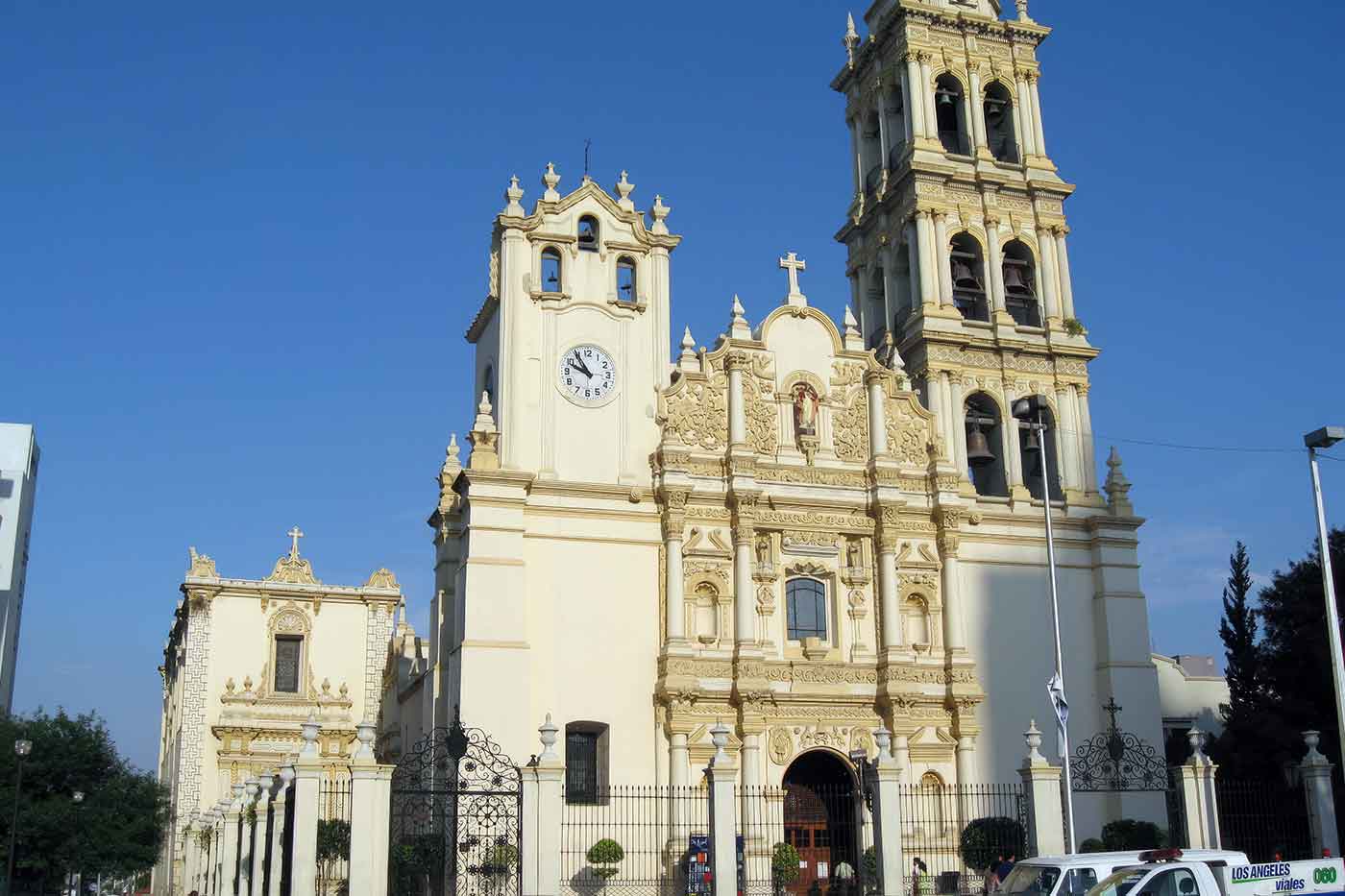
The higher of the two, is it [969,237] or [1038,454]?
[969,237]

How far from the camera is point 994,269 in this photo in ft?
131

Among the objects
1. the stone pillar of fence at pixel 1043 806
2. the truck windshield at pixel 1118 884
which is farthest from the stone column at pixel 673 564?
the truck windshield at pixel 1118 884

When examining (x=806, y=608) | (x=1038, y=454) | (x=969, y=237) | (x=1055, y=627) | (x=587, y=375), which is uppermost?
(x=969, y=237)

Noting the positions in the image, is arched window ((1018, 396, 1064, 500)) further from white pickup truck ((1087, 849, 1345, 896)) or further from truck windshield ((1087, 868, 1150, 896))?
truck windshield ((1087, 868, 1150, 896))

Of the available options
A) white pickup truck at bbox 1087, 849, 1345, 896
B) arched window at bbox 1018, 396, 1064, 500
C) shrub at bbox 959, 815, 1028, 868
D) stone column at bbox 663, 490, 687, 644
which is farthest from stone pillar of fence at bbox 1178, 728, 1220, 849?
arched window at bbox 1018, 396, 1064, 500

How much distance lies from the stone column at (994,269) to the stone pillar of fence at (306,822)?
79.0ft

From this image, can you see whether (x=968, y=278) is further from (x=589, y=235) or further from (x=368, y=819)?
(x=368, y=819)

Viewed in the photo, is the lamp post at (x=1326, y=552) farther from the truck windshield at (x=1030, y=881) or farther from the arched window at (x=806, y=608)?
the arched window at (x=806, y=608)

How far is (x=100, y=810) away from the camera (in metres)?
38.2

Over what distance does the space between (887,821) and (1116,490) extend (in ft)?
55.5

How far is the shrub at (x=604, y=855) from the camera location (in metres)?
29.5

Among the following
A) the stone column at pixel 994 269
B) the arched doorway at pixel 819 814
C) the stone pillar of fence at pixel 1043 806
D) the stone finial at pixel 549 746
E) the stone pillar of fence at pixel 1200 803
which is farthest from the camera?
the stone column at pixel 994 269

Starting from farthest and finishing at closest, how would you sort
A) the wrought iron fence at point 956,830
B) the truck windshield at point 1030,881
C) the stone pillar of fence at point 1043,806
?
the wrought iron fence at point 956,830, the stone pillar of fence at point 1043,806, the truck windshield at point 1030,881

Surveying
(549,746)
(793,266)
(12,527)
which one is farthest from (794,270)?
(12,527)
